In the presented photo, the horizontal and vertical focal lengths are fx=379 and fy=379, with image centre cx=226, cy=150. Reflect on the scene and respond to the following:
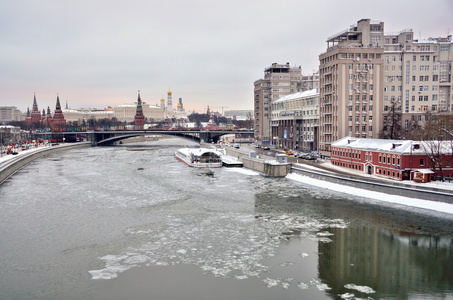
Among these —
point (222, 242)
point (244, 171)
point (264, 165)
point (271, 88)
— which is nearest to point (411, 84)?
point (264, 165)

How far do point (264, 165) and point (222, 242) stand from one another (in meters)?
35.2

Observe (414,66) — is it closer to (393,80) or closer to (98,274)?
(393,80)

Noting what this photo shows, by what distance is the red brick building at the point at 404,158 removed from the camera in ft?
139

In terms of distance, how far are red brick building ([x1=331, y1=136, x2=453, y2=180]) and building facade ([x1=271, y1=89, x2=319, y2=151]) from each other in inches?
1022

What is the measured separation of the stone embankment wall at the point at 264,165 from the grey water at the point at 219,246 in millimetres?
11844

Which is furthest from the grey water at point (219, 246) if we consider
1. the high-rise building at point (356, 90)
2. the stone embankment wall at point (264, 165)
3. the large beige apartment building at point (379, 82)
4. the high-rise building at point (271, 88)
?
the high-rise building at point (271, 88)

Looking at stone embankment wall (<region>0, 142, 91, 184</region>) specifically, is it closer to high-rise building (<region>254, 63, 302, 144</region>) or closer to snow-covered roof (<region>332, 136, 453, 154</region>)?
snow-covered roof (<region>332, 136, 453, 154</region>)

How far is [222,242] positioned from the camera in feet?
88.2

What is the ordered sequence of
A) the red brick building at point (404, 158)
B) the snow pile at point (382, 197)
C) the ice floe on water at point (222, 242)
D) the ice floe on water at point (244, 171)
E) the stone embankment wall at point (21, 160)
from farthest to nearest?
1. the ice floe on water at point (244, 171)
2. the stone embankment wall at point (21, 160)
3. the red brick building at point (404, 158)
4. the snow pile at point (382, 197)
5. the ice floe on water at point (222, 242)

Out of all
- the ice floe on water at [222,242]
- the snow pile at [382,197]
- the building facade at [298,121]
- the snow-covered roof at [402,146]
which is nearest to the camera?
the ice floe on water at [222,242]

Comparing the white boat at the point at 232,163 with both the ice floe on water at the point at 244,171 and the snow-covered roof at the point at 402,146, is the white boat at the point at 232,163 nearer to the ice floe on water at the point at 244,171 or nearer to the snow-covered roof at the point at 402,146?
the ice floe on water at the point at 244,171

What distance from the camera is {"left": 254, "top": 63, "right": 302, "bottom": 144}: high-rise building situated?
363 feet

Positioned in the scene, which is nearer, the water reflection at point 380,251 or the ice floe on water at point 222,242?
the water reflection at point 380,251

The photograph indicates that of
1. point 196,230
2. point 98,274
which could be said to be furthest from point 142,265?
point 196,230
